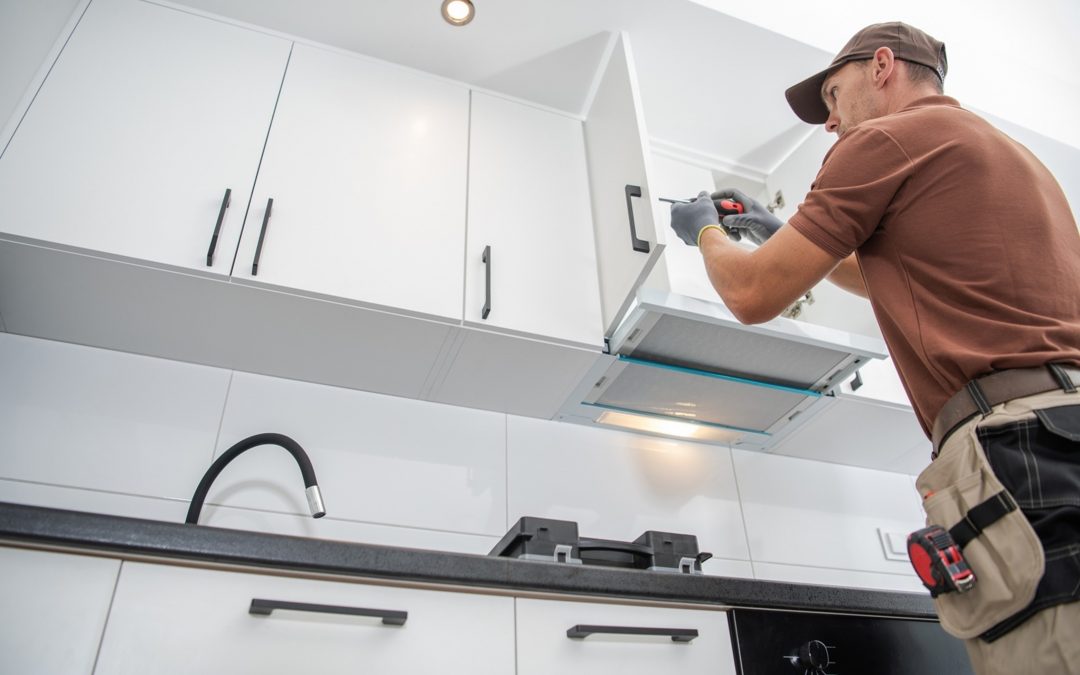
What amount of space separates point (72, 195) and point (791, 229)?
4.44 feet

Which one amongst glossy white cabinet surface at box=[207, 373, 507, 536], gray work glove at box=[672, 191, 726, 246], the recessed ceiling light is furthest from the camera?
the recessed ceiling light

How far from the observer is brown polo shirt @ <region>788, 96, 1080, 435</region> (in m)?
0.94

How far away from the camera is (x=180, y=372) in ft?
5.41

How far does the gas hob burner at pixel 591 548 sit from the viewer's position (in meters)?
1.28

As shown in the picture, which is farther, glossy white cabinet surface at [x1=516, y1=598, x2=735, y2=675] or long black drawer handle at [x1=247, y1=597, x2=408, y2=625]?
glossy white cabinet surface at [x1=516, y1=598, x2=735, y2=675]

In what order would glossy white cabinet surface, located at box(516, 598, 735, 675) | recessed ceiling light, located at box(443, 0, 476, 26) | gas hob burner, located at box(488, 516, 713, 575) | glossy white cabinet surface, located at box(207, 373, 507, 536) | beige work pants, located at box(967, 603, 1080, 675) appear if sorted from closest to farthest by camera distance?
1. beige work pants, located at box(967, 603, 1080, 675)
2. glossy white cabinet surface, located at box(516, 598, 735, 675)
3. gas hob burner, located at box(488, 516, 713, 575)
4. glossy white cabinet surface, located at box(207, 373, 507, 536)
5. recessed ceiling light, located at box(443, 0, 476, 26)

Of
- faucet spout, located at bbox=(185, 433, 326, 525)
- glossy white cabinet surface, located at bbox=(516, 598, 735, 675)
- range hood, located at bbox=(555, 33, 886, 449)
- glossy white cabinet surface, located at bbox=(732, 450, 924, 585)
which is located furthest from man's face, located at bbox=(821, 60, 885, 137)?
faucet spout, located at bbox=(185, 433, 326, 525)

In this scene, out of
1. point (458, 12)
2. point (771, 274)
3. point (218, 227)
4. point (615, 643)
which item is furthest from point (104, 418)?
point (771, 274)

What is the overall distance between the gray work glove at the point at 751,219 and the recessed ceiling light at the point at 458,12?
80 centimetres

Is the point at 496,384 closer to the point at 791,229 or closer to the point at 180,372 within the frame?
the point at 180,372

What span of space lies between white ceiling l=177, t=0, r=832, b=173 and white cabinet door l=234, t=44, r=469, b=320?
76mm

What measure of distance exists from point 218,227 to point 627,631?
1094 millimetres

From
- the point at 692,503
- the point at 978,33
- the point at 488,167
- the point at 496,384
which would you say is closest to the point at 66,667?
the point at 496,384

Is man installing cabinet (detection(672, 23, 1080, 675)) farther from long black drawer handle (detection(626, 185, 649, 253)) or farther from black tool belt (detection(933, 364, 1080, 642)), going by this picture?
long black drawer handle (detection(626, 185, 649, 253))
